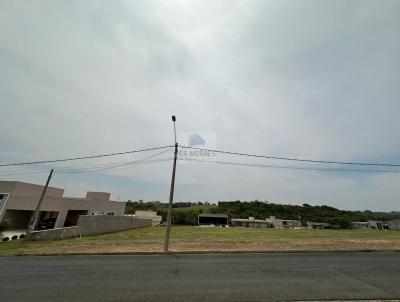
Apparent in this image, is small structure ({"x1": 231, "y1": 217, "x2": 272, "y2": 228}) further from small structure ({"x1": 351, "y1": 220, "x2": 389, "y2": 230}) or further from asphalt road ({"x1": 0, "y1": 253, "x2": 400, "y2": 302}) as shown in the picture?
asphalt road ({"x1": 0, "y1": 253, "x2": 400, "y2": 302})

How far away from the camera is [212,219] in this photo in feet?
283

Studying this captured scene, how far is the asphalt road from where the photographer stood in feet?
22.6

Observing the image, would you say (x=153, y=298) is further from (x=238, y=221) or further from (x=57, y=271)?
(x=238, y=221)

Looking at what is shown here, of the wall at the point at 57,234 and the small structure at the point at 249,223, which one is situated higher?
the small structure at the point at 249,223

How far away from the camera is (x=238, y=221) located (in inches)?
3337

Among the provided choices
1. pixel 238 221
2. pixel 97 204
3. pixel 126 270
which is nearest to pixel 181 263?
pixel 126 270

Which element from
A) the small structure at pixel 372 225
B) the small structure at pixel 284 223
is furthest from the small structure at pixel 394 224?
the small structure at pixel 284 223

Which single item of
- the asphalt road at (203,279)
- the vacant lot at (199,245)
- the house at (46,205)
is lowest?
the asphalt road at (203,279)

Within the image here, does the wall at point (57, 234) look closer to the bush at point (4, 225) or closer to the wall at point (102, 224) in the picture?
the wall at point (102, 224)

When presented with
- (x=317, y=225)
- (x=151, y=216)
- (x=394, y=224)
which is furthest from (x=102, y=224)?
(x=394, y=224)

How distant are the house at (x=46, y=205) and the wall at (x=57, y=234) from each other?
16.7 ft

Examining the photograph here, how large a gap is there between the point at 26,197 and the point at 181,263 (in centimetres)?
2642

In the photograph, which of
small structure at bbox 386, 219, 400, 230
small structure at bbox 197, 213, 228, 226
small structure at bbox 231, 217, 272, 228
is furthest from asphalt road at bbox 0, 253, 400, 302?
small structure at bbox 386, 219, 400, 230

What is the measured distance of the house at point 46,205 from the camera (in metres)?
26.6
